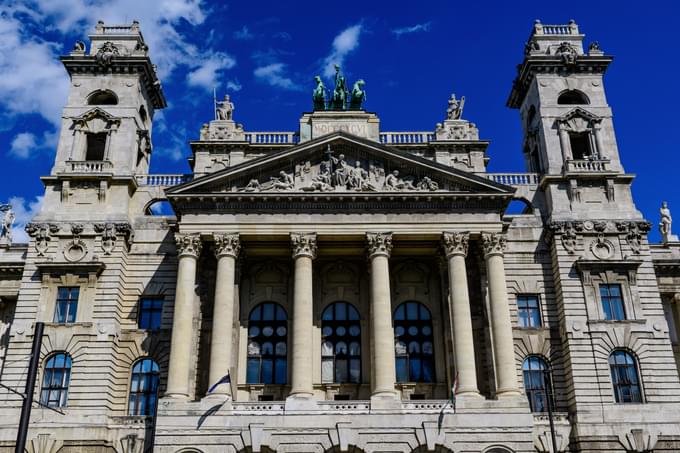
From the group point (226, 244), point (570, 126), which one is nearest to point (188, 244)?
point (226, 244)

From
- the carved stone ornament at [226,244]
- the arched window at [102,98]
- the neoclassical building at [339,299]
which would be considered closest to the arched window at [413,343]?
the neoclassical building at [339,299]

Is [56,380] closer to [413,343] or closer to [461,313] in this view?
[413,343]

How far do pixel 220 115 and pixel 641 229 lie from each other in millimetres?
27413

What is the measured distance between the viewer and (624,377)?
39.2 metres

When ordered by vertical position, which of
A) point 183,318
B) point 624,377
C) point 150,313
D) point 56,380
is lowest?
point 624,377

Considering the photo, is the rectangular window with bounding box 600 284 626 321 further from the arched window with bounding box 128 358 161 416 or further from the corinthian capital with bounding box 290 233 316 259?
the arched window with bounding box 128 358 161 416

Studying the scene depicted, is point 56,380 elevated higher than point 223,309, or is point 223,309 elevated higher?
point 223,309

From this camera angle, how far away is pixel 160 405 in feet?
115

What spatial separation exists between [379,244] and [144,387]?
51.0 ft

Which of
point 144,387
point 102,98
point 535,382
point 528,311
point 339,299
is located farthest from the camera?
point 102,98

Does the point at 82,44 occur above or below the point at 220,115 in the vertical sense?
above

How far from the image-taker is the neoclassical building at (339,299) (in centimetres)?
3575

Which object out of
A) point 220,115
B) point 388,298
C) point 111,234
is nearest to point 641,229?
point 388,298

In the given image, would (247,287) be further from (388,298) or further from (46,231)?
(46,231)
